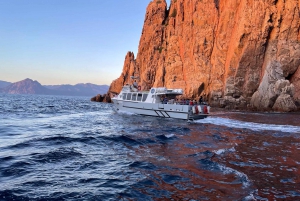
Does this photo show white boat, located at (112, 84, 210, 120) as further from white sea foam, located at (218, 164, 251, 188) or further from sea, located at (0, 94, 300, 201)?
white sea foam, located at (218, 164, 251, 188)

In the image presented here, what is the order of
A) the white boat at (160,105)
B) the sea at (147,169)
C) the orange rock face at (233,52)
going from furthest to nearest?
the orange rock face at (233,52) → the white boat at (160,105) → the sea at (147,169)

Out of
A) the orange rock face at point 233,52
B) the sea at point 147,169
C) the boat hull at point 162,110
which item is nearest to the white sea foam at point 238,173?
the sea at point 147,169

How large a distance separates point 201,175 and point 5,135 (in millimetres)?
12758

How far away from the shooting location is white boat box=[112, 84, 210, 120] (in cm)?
2730

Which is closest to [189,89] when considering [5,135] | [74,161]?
[5,135]

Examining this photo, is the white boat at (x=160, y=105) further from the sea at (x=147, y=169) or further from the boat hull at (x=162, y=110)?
→ the sea at (x=147, y=169)

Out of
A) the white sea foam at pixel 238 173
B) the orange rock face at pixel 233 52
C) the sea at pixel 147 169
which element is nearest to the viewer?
the sea at pixel 147 169

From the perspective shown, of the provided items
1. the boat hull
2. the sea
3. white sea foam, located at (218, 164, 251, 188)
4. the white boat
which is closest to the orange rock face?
the white boat

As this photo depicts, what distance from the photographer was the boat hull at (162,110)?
27344 mm

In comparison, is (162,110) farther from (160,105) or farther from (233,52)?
(233,52)

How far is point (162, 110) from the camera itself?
2938cm

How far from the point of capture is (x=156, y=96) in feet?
98.8

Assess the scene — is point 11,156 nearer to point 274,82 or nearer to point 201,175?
point 201,175

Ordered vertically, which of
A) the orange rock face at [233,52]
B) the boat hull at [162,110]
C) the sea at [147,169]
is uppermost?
the orange rock face at [233,52]
